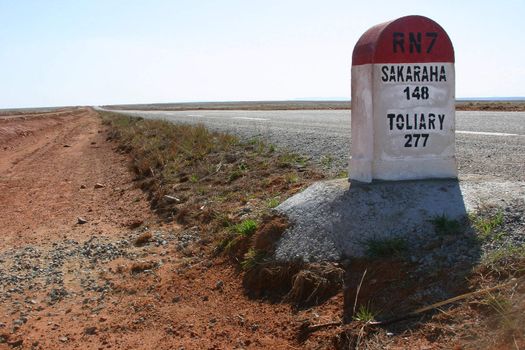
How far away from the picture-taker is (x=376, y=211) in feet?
15.3

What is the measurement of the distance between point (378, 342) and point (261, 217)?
267 cm

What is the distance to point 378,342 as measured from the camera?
129 inches

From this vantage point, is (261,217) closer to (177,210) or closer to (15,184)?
(177,210)

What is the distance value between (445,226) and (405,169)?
41.0 inches

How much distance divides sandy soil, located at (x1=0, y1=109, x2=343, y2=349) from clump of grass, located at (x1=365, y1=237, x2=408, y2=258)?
0.48 m

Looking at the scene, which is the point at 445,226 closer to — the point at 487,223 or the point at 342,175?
the point at 487,223

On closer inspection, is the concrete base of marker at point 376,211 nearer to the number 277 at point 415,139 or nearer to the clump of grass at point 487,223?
the clump of grass at point 487,223

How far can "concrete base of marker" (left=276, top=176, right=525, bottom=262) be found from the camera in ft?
14.5

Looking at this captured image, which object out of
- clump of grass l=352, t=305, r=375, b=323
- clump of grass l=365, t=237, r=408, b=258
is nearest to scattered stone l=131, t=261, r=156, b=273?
clump of grass l=365, t=237, r=408, b=258

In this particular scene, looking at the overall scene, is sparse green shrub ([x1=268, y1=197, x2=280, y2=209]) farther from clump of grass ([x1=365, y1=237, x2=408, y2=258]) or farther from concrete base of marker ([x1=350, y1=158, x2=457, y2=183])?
clump of grass ([x1=365, y1=237, x2=408, y2=258])

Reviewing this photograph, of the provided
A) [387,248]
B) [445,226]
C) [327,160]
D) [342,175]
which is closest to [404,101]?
[445,226]

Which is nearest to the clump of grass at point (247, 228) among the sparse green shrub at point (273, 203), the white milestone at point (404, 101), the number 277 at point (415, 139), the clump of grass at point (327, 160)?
the sparse green shrub at point (273, 203)

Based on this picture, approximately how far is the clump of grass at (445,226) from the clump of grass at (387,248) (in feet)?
0.96

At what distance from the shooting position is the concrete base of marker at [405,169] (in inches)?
204
